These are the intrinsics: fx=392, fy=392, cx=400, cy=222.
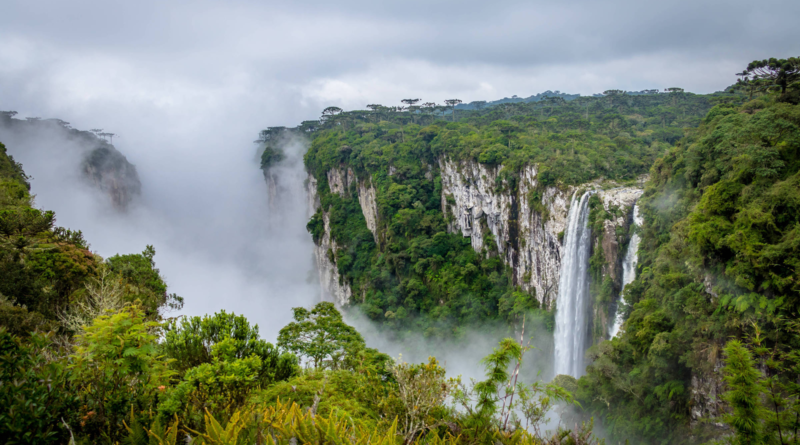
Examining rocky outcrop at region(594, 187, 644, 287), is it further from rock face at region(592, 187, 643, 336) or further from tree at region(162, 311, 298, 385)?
tree at region(162, 311, 298, 385)

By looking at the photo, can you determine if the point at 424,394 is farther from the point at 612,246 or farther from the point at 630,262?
the point at 612,246

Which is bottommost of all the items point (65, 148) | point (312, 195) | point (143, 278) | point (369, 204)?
point (143, 278)

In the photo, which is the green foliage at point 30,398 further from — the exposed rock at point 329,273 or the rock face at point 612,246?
the exposed rock at point 329,273

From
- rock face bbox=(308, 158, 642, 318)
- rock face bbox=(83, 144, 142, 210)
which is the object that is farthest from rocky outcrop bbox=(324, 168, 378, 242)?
rock face bbox=(83, 144, 142, 210)

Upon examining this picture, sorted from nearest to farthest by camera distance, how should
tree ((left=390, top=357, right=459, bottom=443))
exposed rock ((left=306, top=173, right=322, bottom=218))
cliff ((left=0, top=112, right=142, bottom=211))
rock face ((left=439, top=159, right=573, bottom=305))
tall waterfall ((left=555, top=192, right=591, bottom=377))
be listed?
tree ((left=390, top=357, right=459, bottom=443)), tall waterfall ((left=555, top=192, right=591, bottom=377)), rock face ((left=439, top=159, right=573, bottom=305)), exposed rock ((left=306, top=173, right=322, bottom=218)), cliff ((left=0, top=112, right=142, bottom=211))

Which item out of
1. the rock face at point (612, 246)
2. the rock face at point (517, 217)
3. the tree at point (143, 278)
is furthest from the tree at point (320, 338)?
the rock face at point (517, 217)

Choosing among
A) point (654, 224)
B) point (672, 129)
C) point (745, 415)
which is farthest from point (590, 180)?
point (745, 415)

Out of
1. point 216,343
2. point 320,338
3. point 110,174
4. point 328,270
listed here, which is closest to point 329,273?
point 328,270
